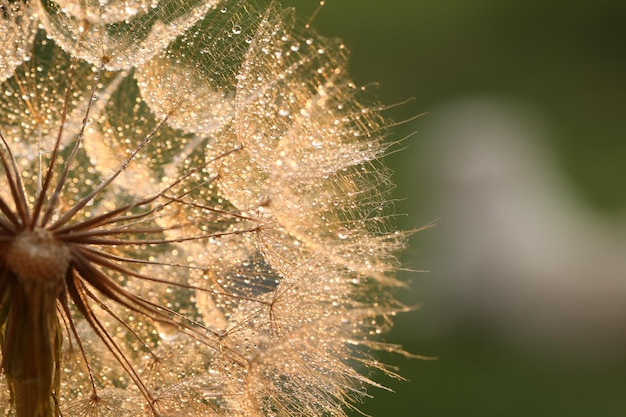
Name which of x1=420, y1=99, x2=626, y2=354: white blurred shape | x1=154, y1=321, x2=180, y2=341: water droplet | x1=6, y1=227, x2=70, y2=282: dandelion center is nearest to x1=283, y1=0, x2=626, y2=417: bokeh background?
x1=420, y1=99, x2=626, y2=354: white blurred shape

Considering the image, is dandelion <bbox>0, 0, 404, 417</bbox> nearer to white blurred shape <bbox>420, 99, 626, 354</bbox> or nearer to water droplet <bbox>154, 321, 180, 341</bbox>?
water droplet <bbox>154, 321, 180, 341</bbox>

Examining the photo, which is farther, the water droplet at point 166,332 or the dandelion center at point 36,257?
the water droplet at point 166,332

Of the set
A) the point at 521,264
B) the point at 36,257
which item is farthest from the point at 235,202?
the point at 521,264

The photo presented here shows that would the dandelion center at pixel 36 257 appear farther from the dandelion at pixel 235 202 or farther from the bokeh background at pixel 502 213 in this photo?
the bokeh background at pixel 502 213

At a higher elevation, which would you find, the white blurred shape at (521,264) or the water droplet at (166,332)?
the white blurred shape at (521,264)

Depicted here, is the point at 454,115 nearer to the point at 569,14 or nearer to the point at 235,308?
the point at 569,14

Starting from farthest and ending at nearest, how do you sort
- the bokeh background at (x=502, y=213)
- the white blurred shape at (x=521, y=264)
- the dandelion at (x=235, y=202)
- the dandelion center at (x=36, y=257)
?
1. the white blurred shape at (x=521, y=264)
2. the bokeh background at (x=502, y=213)
3. the dandelion at (x=235, y=202)
4. the dandelion center at (x=36, y=257)

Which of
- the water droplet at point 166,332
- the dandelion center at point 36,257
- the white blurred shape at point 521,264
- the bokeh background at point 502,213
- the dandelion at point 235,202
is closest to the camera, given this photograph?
the dandelion center at point 36,257

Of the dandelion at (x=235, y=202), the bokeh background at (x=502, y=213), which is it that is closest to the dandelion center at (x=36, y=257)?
the dandelion at (x=235, y=202)
